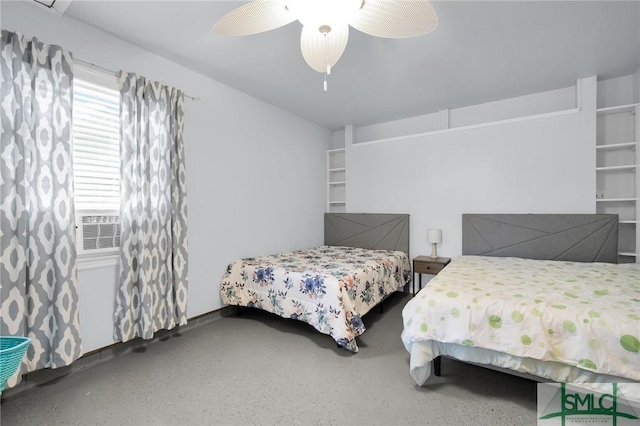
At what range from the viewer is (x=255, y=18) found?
1.46m

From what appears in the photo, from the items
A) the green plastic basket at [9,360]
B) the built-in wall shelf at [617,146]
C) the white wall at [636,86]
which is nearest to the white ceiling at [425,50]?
the white wall at [636,86]

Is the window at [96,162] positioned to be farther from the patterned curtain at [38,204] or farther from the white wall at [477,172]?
the white wall at [477,172]

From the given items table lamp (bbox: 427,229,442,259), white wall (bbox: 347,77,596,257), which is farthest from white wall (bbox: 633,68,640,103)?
table lamp (bbox: 427,229,442,259)

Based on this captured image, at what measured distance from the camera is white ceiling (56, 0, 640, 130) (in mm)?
1988

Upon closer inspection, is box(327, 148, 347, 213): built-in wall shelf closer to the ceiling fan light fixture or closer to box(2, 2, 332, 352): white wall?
box(2, 2, 332, 352): white wall

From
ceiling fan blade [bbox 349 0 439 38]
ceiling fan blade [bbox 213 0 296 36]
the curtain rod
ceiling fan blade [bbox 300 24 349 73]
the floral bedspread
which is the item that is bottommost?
the floral bedspread

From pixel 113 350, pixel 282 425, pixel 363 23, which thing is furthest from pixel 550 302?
pixel 113 350

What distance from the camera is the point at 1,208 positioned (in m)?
1.68

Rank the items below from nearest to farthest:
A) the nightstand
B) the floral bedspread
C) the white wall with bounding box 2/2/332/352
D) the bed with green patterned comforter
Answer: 1. the bed with green patterned comforter
2. the white wall with bounding box 2/2/332/352
3. the floral bedspread
4. the nightstand

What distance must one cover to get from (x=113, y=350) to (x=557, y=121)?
4.88 metres

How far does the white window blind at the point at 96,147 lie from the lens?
2.12m

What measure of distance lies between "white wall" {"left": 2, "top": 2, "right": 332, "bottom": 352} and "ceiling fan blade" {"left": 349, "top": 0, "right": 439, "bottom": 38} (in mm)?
2015

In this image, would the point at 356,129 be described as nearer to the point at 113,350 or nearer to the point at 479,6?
the point at 479,6

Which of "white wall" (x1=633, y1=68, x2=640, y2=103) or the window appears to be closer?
the window
